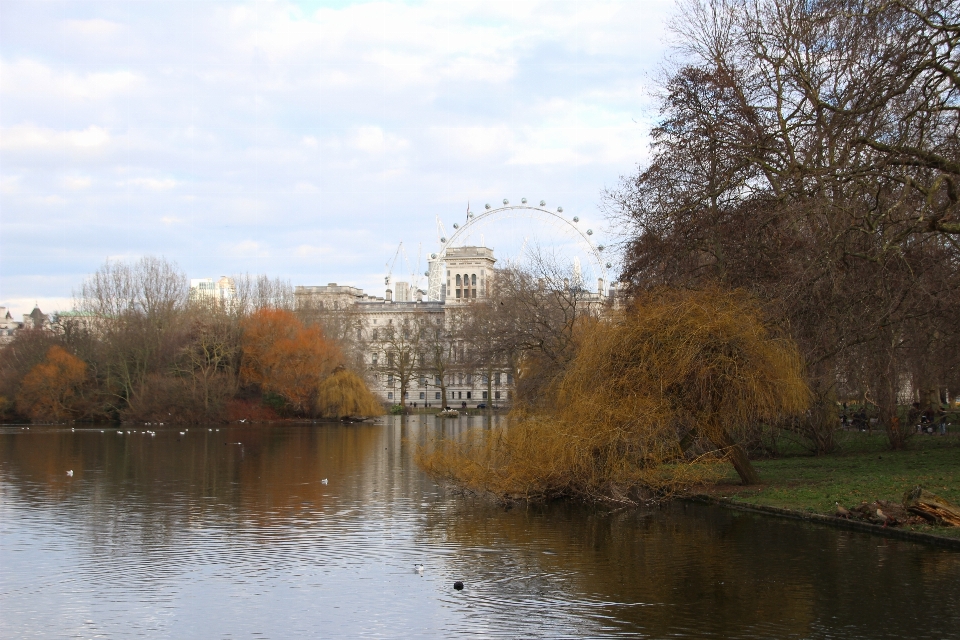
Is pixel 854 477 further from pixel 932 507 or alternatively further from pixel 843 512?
pixel 932 507

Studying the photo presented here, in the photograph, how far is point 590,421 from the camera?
74.1 feet

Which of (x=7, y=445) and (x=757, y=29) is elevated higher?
(x=757, y=29)

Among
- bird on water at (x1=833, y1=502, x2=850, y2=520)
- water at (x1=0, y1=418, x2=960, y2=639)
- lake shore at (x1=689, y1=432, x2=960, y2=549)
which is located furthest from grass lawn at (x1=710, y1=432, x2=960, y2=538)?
water at (x1=0, y1=418, x2=960, y2=639)

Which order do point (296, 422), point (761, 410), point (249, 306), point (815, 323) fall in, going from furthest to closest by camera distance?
point (249, 306) < point (296, 422) < point (815, 323) < point (761, 410)

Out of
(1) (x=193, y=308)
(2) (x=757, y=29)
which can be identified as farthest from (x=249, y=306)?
(2) (x=757, y=29)

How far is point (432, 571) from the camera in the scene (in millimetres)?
16578

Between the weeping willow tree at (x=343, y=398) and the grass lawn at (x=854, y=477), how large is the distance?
47.4 m

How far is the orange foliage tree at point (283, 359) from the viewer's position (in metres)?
76.5

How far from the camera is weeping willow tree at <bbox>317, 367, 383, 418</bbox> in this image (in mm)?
76562

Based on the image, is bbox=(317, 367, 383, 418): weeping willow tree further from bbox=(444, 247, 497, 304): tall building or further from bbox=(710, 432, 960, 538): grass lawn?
bbox=(444, 247, 497, 304): tall building

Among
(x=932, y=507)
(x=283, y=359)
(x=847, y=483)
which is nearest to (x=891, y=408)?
(x=847, y=483)

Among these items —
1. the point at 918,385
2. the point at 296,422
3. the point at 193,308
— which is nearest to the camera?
the point at 918,385

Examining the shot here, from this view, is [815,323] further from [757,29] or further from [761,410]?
[757,29]

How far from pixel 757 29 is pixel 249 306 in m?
78.9
